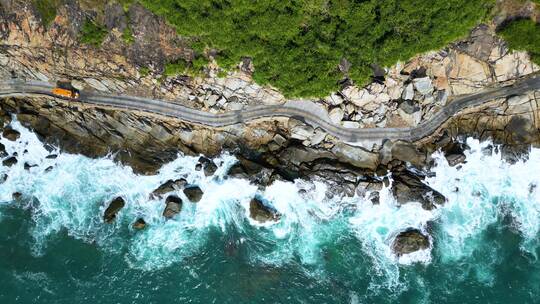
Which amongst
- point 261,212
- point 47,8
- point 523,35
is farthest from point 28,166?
point 523,35

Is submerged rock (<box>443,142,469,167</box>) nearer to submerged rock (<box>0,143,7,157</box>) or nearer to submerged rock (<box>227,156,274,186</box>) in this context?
submerged rock (<box>227,156,274,186</box>)

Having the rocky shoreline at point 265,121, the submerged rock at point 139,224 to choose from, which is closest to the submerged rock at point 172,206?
the rocky shoreline at point 265,121

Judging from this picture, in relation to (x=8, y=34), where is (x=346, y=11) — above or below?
above

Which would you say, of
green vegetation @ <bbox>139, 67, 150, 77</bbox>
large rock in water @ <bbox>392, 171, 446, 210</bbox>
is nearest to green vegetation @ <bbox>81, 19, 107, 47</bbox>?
green vegetation @ <bbox>139, 67, 150, 77</bbox>

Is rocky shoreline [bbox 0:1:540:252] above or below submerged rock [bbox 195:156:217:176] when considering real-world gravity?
above

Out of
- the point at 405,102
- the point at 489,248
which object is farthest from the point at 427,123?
the point at 489,248

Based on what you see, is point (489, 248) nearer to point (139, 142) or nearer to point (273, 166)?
point (273, 166)
